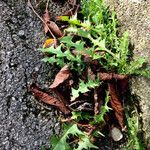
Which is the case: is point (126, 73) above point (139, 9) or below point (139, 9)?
below

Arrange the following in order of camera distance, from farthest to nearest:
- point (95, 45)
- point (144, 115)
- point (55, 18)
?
point (55, 18)
point (95, 45)
point (144, 115)

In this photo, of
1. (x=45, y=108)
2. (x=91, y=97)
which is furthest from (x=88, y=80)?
(x=45, y=108)

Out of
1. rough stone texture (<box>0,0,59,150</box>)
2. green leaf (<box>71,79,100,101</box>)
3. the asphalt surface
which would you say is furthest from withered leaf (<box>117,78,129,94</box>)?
rough stone texture (<box>0,0,59,150</box>)

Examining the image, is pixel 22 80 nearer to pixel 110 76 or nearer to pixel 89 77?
pixel 89 77

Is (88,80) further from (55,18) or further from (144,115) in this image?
(55,18)

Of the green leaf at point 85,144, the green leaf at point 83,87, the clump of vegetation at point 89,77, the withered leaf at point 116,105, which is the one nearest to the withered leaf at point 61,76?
the clump of vegetation at point 89,77

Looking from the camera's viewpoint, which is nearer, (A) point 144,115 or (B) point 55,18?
(A) point 144,115

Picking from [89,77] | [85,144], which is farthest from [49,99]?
[85,144]

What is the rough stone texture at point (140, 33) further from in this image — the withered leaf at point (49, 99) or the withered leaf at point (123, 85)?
the withered leaf at point (49, 99)
